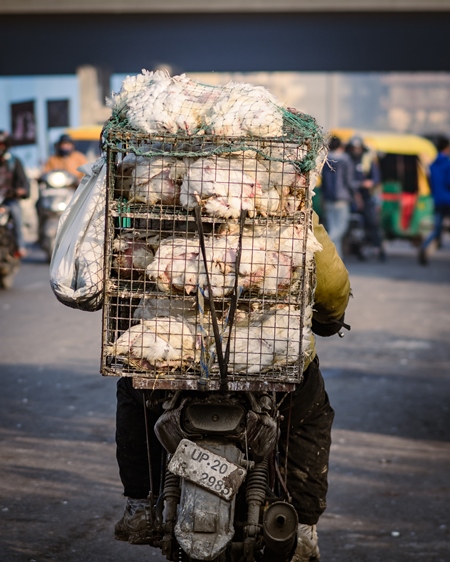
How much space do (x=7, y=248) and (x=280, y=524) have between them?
11.1 metres

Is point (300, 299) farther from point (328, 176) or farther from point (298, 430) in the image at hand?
point (328, 176)

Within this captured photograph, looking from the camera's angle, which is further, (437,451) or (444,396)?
(444,396)

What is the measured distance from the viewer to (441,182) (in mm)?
18859

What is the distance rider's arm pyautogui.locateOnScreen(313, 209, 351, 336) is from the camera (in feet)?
12.9

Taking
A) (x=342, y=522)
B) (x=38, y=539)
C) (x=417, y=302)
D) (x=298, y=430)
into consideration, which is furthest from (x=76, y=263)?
(x=417, y=302)

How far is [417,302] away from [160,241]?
1101 cm

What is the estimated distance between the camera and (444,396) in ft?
27.9

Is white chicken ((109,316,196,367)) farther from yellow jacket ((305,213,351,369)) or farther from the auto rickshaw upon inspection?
the auto rickshaw

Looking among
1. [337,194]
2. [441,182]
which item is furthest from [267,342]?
[441,182]

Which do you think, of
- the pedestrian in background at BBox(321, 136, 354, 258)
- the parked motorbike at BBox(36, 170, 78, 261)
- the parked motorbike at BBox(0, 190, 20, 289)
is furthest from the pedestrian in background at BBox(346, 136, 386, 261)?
the parked motorbike at BBox(0, 190, 20, 289)

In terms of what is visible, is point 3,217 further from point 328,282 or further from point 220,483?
point 220,483

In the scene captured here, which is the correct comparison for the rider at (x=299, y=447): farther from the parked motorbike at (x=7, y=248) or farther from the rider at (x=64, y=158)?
the rider at (x=64, y=158)

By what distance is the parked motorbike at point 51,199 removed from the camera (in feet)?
60.2

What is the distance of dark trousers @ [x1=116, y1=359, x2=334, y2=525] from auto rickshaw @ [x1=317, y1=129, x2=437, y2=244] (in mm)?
18258
